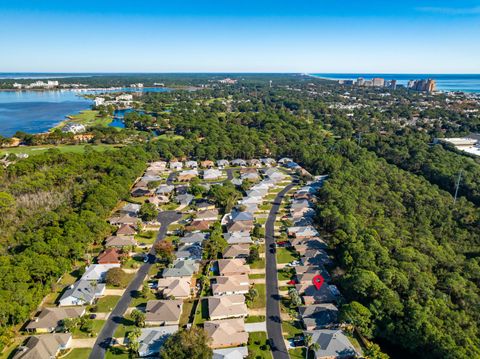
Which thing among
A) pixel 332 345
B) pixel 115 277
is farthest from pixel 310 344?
pixel 115 277

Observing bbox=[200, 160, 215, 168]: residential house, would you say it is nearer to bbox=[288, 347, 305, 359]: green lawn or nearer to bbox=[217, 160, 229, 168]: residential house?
bbox=[217, 160, 229, 168]: residential house

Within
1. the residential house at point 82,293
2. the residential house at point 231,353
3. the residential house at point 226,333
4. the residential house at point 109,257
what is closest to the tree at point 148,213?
the residential house at point 109,257

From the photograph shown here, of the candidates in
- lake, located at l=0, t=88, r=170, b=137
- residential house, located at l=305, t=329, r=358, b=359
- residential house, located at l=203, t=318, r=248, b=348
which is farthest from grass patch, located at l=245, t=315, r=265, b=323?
lake, located at l=0, t=88, r=170, b=137

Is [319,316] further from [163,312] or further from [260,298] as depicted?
[163,312]

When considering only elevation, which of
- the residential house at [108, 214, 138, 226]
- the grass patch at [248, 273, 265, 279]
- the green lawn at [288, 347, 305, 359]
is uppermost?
the residential house at [108, 214, 138, 226]

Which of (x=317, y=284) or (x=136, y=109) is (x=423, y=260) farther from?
(x=136, y=109)

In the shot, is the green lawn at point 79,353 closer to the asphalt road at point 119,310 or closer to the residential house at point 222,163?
the asphalt road at point 119,310

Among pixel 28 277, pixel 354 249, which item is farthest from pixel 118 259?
pixel 354 249
